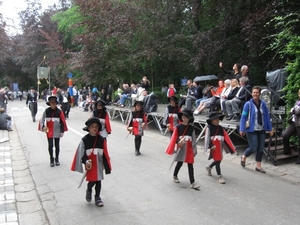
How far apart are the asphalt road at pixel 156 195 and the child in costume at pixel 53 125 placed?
1.52 feet

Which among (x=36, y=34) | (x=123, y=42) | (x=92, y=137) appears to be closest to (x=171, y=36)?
(x=123, y=42)

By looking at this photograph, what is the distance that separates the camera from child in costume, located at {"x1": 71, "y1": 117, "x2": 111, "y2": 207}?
4914 millimetres

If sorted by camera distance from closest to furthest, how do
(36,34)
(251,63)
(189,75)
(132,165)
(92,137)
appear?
1. (92,137)
2. (132,165)
3. (251,63)
4. (189,75)
5. (36,34)

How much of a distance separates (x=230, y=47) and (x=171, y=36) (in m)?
4.68

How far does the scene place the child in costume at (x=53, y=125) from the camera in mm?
7621

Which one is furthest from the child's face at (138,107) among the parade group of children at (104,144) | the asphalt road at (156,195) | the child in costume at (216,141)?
the child in costume at (216,141)

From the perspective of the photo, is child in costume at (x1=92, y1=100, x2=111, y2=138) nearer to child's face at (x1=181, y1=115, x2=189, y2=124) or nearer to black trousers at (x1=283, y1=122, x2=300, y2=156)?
child's face at (x1=181, y1=115, x2=189, y2=124)

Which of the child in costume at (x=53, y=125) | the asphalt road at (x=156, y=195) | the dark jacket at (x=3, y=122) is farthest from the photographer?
the dark jacket at (x=3, y=122)

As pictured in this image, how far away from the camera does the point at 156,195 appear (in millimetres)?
5422

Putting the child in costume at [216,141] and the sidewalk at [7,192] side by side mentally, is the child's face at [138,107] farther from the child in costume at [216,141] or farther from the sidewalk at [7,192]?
the sidewalk at [7,192]

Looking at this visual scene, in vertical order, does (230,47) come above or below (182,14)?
below

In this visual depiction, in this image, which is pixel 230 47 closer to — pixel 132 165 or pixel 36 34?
pixel 132 165

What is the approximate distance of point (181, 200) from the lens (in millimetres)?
5180

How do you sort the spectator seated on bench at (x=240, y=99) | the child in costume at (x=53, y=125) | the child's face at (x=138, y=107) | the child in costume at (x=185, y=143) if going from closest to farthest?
1. the child in costume at (x=185, y=143)
2. the child in costume at (x=53, y=125)
3. the child's face at (x=138, y=107)
4. the spectator seated on bench at (x=240, y=99)
